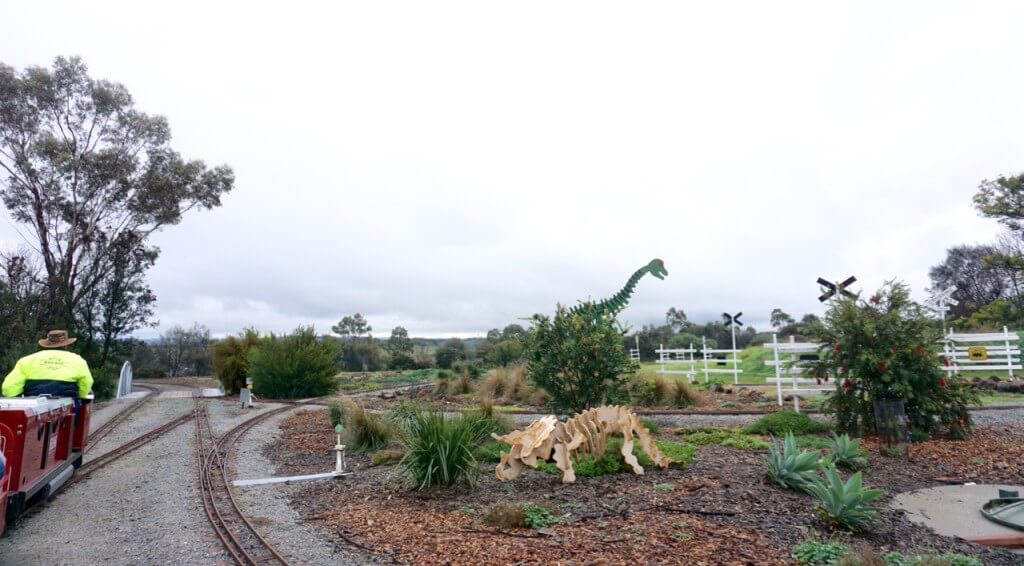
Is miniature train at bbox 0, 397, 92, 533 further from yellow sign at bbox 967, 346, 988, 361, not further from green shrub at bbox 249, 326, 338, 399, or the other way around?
yellow sign at bbox 967, 346, 988, 361

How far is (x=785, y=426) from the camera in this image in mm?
10883

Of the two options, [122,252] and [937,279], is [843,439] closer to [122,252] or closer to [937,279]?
[122,252]

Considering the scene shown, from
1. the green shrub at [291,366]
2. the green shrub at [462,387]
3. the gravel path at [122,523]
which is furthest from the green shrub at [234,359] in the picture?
the gravel path at [122,523]

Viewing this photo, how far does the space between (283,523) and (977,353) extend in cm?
1990

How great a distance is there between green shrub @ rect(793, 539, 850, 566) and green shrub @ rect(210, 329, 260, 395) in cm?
2533

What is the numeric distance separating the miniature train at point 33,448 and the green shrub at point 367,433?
457 centimetres

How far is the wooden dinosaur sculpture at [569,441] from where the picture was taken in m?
7.54

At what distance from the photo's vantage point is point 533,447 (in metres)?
7.44

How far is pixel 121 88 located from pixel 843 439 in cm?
3236

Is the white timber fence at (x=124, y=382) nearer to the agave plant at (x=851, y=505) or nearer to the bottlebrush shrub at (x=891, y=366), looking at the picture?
the bottlebrush shrub at (x=891, y=366)

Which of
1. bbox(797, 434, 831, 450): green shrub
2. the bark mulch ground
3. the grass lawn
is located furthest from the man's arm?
the grass lawn

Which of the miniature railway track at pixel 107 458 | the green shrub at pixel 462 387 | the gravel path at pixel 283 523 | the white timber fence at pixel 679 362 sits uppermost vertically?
the white timber fence at pixel 679 362

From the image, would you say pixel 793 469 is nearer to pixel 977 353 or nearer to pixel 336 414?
pixel 336 414

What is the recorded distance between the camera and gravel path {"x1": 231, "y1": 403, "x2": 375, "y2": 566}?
5.53 metres
